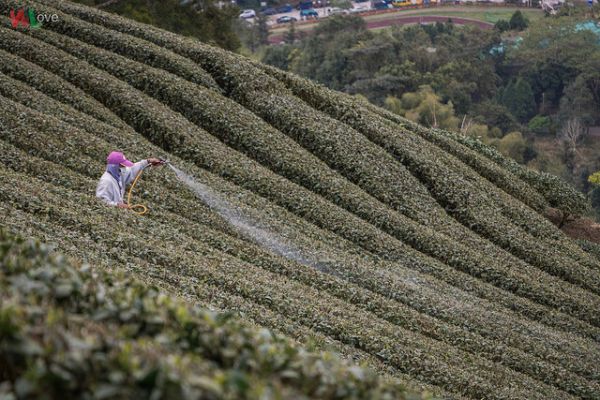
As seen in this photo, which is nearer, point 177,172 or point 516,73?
point 177,172

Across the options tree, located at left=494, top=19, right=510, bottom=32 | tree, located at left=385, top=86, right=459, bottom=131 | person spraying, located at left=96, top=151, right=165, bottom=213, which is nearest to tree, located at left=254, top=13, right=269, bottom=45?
tree, located at left=494, top=19, right=510, bottom=32

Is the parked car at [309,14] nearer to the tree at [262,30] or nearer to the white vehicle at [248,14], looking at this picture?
the white vehicle at [248,14]

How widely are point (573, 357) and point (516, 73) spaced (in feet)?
258

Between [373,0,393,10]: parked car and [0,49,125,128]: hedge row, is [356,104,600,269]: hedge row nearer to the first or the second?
[0,49,125,128]: hedge row

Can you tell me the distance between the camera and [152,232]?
19.1 metres

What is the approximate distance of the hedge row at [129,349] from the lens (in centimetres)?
608

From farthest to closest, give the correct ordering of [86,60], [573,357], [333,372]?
[86,60] → [573,357] → [333,372]

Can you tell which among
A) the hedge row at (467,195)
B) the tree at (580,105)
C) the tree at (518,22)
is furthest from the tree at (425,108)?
the hedge row at (467,195)

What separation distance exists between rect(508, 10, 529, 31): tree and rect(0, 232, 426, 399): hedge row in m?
105

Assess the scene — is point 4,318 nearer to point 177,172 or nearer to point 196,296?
point 196,296

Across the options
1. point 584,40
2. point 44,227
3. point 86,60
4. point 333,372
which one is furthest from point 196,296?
point 584,40

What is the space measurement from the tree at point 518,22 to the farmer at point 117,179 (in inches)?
3757

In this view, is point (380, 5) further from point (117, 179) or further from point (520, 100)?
point (117, 179)

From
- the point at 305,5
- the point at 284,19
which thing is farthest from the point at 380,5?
the point at 284,19
